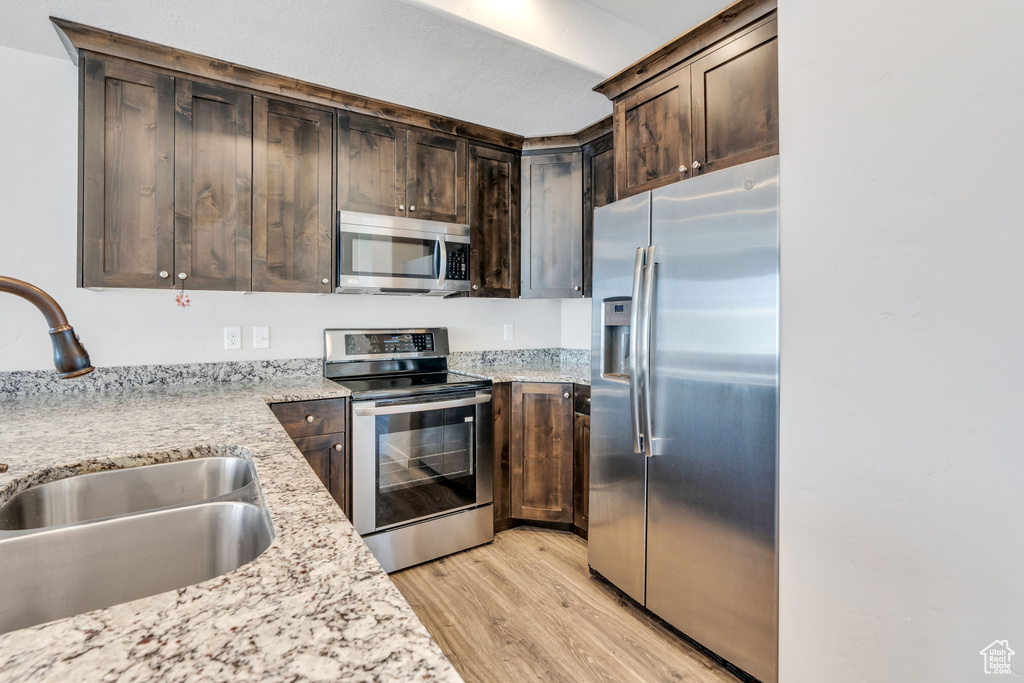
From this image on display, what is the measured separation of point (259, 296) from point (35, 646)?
7.59ft

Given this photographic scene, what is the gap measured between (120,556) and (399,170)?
2.25m

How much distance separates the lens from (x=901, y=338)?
3.87 feet

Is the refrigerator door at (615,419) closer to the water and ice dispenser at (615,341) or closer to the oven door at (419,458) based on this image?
the water and ice dispenser at (615,341)

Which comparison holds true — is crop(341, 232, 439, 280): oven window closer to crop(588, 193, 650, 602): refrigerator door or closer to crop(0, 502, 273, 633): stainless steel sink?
crop(588, 193, 650, 602): refrigerator door

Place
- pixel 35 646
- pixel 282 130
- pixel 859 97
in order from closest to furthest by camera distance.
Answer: pixel 35 646 < pixel 859 97 < pixel 282 130

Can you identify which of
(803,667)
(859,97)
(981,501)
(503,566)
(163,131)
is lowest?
(503,566)

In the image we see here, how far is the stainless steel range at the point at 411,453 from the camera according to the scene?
2.30 metres

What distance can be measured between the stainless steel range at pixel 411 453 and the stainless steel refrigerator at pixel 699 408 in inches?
30.6

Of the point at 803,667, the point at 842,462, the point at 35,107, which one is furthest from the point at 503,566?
the point at 35,107

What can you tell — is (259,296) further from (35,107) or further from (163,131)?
(35,107)

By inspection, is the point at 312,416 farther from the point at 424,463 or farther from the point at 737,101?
the point at 737,101

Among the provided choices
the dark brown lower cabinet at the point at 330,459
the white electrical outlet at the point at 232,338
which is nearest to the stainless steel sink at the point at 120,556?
the dark brown lower cabinet at the point at 330,459

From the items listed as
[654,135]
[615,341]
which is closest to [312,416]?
[615,341]

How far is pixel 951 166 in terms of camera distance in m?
1.09
